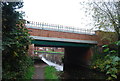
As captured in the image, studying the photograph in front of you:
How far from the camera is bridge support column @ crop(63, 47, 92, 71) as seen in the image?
12.4 m

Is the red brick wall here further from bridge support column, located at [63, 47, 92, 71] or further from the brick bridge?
bridge support column, located at [63, 47, 92, 71]

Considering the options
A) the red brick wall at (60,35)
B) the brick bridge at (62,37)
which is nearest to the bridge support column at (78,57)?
the brick bridge at (62,37)

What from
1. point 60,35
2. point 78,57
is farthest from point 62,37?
point 78,57

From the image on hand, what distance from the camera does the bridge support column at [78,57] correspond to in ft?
40.6

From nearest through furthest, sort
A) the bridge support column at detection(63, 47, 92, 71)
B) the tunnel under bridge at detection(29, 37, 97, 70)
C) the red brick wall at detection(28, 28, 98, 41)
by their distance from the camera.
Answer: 1. the red brick wall at detection(28, 28, 98, 41)
2. the tunnel under bridge at detection(29, 37, 97, 70)
3. the bridge support column at detection(63, 47, 92, 71)

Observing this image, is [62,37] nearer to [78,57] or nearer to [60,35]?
[60,35]

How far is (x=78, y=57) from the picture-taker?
14680mm

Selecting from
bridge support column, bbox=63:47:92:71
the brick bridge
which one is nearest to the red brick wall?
the brick bridge

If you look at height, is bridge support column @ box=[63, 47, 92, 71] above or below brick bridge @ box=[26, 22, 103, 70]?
below

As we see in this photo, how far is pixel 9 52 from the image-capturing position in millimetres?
3537

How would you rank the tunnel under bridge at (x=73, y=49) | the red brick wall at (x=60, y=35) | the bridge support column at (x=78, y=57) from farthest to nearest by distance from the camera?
the bridge support column at (x=78, y=57) < the tunnel under bridge at (x=73, y=49) < the red brick wall at (x=60, y=35)

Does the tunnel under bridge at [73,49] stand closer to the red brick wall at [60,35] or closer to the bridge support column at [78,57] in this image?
the bridge support column at [78,57]

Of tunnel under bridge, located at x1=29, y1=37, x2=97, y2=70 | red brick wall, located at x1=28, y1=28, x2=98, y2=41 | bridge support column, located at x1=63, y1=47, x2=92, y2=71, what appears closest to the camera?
red brick wall, located at x1=28, y1=28, x2=98, y2=41

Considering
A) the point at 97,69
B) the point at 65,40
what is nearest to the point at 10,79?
the point at 65,40
